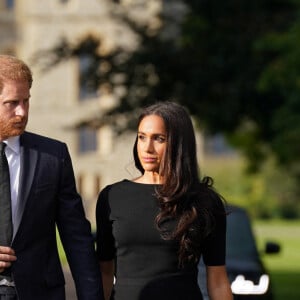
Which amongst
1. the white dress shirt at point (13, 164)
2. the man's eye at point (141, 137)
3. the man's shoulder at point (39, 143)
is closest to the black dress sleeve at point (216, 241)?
the man's eye at point (141, 137)

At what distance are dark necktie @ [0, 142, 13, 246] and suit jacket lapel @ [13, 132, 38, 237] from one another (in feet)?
0.12

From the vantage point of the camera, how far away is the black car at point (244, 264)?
39.9 ft

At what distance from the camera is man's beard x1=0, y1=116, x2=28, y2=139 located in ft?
21.7

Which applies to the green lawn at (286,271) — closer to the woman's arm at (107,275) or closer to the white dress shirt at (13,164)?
the woman's arm at (107,275)

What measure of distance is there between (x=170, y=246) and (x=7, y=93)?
39.9 inches

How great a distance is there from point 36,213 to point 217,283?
94 centimetres

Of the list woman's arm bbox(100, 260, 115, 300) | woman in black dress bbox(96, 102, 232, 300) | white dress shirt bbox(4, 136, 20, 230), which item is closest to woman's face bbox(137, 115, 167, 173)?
woman in black dress bbox(96, 102, 232, 300)

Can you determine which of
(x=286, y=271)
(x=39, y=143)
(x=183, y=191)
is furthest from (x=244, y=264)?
(x=286, y=271)

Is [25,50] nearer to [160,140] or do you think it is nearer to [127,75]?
[127,75]

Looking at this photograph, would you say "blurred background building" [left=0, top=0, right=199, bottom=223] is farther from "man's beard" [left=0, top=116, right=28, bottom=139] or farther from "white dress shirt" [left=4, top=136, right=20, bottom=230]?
"man's beard" [left=0, top=116, right=28, bottom=139]

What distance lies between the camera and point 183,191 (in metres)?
6.85

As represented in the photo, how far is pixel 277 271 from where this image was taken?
3300 centimetres

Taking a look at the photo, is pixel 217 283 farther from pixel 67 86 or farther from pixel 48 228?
pixel 67 86

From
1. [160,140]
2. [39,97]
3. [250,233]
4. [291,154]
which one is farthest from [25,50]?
[160,140]
